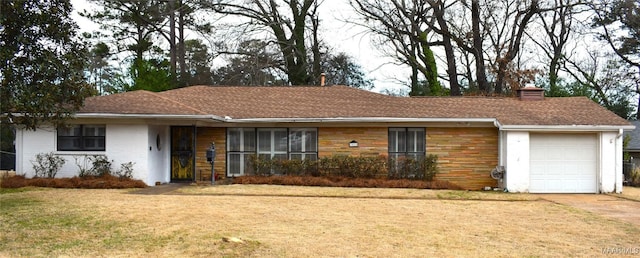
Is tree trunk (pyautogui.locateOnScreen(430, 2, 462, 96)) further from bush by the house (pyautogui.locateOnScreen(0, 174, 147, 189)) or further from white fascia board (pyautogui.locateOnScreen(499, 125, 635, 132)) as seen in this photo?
bush by the house (pyautogui.locateOnScreen(0, 174, 147, 189))

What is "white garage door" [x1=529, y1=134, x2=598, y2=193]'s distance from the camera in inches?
768

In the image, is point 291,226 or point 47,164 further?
point 47,164

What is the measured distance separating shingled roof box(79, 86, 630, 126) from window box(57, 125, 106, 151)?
2.46 ft

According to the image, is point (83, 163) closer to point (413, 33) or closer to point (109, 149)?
point (109, 149)

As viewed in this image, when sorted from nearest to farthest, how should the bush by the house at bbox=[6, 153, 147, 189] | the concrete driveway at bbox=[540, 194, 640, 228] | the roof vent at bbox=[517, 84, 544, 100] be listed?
the concrete driveway at bbox=[540, 194, 640, 228]
the bush by the house at bbox=[6, 153, 147, 189]
the roof vent at bbox=[517, 84, 544, 100]

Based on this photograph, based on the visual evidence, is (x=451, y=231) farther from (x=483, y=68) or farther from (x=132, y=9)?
(x=132, y=9)

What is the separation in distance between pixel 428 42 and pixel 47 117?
24775 mm

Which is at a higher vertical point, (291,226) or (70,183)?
(70,183)

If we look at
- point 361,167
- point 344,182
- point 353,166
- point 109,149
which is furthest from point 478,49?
point 109,149

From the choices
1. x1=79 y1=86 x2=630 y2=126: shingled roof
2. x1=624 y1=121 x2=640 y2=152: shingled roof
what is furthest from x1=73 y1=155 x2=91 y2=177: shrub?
x1=624 y1=121 x2=640 y2=152: shingled roof

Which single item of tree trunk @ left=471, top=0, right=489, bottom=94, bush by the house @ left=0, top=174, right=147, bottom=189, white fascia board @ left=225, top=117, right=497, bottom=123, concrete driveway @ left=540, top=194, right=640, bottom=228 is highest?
tree trunk @ left=471, top=0, right=489, bottom=94

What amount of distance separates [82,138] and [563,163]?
1477 cm

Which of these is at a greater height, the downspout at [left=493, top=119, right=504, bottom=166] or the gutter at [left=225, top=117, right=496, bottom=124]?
the gutter at [left=225, top=117, right=496, bottom=124]

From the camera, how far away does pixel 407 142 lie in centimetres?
2039
